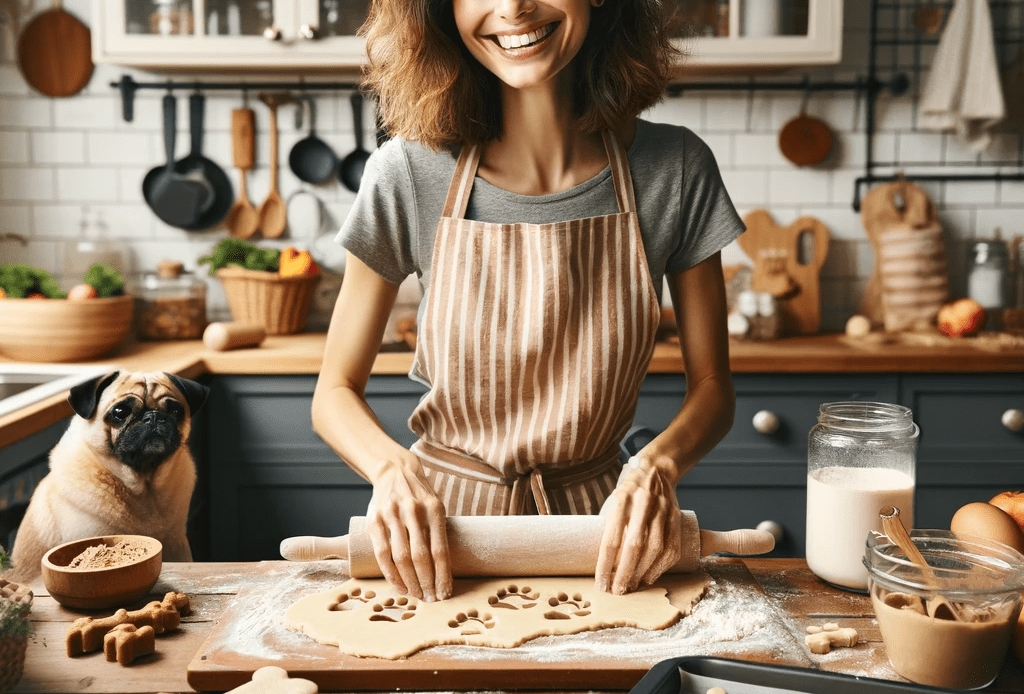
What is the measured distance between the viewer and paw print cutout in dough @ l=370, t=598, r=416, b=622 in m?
1.00

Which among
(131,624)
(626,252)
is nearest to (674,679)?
(131,624)

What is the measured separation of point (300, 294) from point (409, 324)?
1.25ft

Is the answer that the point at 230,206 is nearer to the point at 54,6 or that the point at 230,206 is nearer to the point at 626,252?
the point at 54,6

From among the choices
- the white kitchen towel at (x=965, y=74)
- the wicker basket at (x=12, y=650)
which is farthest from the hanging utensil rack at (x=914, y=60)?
the wicker basket at (x=12, y=650)

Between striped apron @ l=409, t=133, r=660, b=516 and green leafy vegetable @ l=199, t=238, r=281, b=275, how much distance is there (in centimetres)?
165

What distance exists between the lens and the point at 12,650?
0.83m

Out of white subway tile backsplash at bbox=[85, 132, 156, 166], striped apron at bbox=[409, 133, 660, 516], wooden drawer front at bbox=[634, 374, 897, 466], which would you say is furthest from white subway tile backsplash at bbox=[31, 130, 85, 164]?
striped apron at bbox=[409, 133, 660, 516]

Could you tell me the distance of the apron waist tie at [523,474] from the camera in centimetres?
137

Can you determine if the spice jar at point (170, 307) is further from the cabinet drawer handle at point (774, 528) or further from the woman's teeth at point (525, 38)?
the woman's teeth at point (525, 38)

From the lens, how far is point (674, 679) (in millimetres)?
801

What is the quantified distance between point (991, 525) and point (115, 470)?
1184mm

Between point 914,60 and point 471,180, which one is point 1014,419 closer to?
point 914,60

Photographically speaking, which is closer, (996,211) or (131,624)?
(131,624)

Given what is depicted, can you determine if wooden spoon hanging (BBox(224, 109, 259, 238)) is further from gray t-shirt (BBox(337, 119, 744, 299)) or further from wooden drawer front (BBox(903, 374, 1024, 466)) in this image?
wooden drawer front (BBox(903, 374, 1024, 466))
